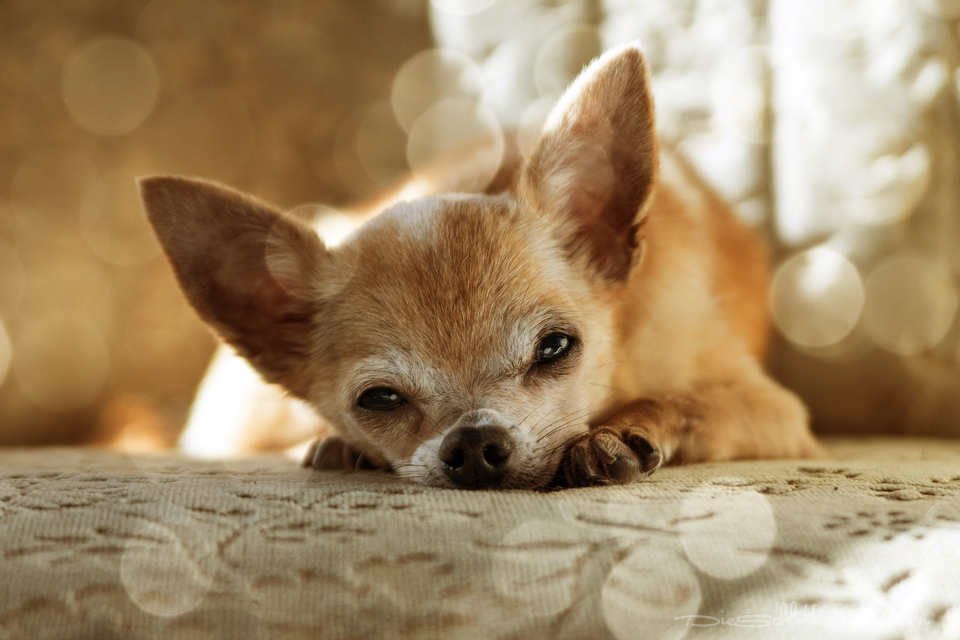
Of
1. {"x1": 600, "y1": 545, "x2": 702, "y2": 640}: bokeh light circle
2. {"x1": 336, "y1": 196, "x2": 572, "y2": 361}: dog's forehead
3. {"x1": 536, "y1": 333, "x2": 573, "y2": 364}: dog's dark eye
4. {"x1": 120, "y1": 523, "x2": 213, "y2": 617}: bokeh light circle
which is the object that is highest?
{"x1": 336, "y1": 196, "x2": 572, "y2": 361}: dog's forehead

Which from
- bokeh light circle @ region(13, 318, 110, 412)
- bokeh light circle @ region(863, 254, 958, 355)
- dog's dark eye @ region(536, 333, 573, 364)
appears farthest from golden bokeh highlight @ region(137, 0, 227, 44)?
bokeh light circle @ region(863, 254, 958, 355)

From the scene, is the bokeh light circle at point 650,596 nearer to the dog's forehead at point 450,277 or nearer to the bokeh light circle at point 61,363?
the dog's forehead at point 450,277

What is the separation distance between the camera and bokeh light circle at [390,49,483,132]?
2.71 meters

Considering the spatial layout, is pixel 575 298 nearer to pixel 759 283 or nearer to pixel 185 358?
pixel 759 283

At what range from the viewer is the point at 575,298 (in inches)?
59.4

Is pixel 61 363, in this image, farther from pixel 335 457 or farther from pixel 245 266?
pixel 335 457

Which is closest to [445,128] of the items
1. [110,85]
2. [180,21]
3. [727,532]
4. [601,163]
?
[180,21]

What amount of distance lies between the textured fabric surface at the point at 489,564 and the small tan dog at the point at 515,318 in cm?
29

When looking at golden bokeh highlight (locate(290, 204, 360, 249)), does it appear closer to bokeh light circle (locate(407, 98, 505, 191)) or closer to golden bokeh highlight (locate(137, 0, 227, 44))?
bokeh light circle (locate(407, 98, 505, 191))

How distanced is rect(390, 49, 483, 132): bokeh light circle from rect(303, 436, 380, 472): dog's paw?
5.20 feet

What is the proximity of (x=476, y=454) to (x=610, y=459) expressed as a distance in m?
0.24

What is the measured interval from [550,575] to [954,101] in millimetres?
1877

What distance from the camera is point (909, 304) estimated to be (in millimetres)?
1983

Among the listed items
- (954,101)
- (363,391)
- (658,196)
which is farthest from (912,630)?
(954,101)
